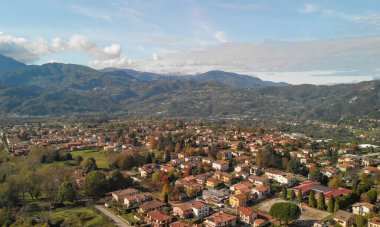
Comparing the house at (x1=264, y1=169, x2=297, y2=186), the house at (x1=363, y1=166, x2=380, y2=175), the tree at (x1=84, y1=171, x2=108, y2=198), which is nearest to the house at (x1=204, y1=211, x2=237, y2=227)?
the tree at (x1=84, y1=171, x2=108, y2=198)

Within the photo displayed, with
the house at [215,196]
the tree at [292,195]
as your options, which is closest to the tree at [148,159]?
the house at [215,196]

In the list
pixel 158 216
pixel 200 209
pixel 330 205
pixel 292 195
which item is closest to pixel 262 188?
pixel 292 195

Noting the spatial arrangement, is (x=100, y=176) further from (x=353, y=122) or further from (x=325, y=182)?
(x=353, y=122)

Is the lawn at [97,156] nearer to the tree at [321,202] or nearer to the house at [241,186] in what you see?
the house at [241,186]

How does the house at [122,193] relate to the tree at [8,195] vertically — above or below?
below

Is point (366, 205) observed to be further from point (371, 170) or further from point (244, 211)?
point (371, 170)

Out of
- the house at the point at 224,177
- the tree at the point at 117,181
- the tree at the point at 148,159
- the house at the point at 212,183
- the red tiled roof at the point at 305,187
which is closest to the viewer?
the red tiled roof at the point at 305,187
